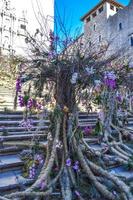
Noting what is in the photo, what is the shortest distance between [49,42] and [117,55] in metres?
0.83

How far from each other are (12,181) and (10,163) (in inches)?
12.8

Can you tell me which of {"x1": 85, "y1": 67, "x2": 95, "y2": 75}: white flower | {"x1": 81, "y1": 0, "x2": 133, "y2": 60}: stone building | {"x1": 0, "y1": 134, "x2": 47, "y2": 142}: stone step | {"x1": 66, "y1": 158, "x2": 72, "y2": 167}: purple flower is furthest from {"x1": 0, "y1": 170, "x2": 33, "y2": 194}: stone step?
{"x1": 81, "y1": 0, "x2": 133, "y2": 60}: stone building

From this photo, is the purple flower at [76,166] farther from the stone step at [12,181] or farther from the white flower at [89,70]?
the white flower at [89,70]

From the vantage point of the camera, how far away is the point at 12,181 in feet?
8.09

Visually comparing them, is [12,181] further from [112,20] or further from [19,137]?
[112,20]

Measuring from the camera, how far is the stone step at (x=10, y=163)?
270 centimetres

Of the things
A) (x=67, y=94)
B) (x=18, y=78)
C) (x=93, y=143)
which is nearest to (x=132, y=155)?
(x=93, y=143)

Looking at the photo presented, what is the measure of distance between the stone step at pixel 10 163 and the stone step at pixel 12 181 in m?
0.07

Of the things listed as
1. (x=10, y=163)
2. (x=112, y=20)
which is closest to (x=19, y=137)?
(x=10, y=163)

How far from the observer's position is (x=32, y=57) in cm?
292

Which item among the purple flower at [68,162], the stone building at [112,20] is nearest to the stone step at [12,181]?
the purple flower at [68,162]

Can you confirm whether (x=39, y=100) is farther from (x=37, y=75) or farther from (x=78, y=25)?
(x=78, y=25)

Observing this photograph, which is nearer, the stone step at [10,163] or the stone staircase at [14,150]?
the stone staircase at [14,150]

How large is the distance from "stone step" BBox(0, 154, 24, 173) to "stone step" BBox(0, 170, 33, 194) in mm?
71
